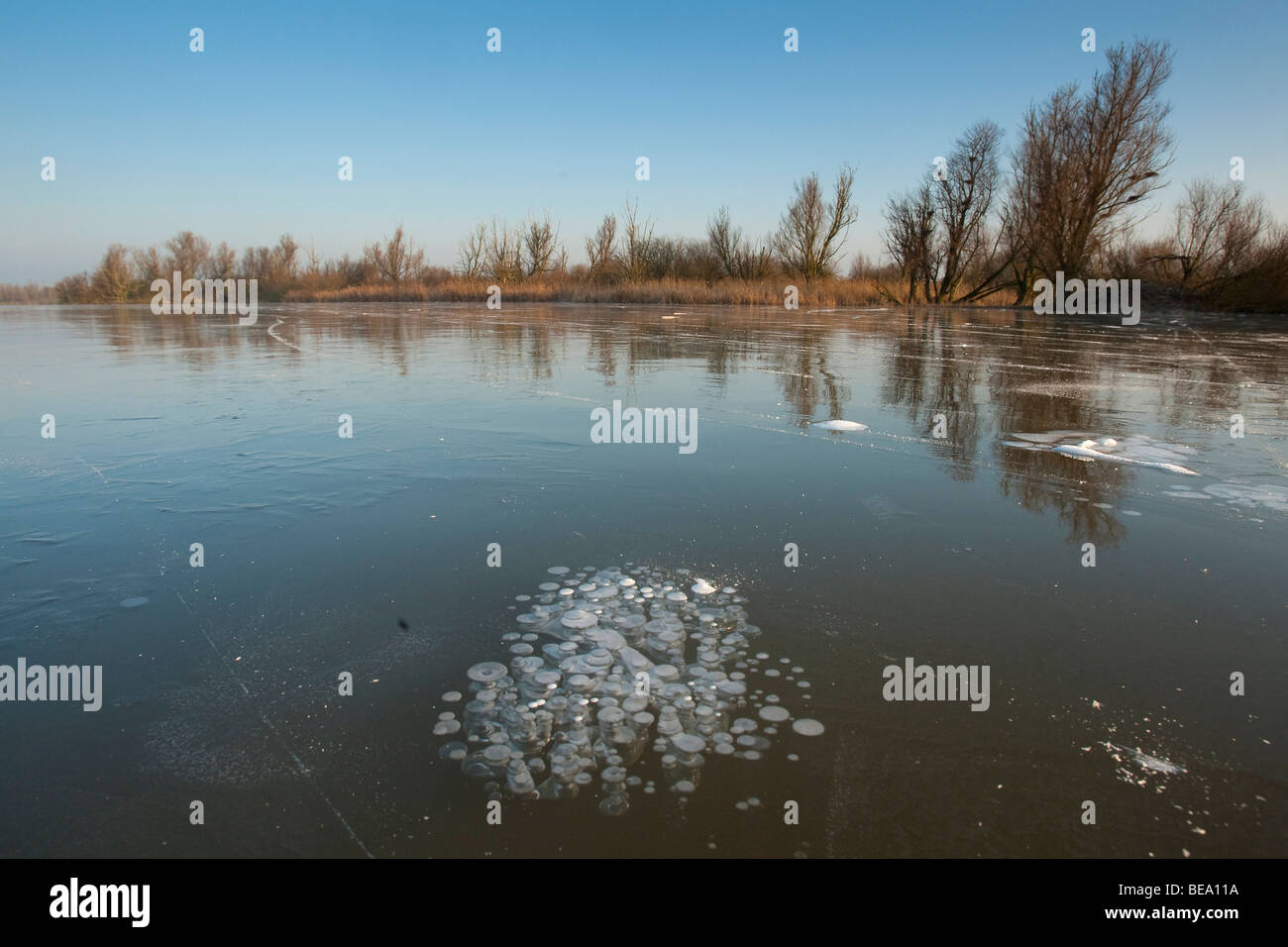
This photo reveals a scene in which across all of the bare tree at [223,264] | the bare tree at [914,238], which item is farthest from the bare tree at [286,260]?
the bare tree at [914,238]

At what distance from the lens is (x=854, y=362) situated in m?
11.4

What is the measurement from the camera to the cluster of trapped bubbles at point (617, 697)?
7.00 ft

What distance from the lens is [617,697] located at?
8.17 ft

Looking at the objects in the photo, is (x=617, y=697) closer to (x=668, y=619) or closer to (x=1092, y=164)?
(x=668, y=619)

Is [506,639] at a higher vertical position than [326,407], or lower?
lower

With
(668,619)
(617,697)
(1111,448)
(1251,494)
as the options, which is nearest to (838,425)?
(1111,448)

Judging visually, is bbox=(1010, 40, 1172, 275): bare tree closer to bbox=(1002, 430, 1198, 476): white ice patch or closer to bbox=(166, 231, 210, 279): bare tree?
bbox=(1002, 430, 1198, 476): white ice patch

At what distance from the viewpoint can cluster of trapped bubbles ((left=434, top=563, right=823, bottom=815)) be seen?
2.13m

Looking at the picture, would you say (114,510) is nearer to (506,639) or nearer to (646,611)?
(506,639)

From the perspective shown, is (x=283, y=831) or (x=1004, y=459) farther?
(x=1004, y=459)

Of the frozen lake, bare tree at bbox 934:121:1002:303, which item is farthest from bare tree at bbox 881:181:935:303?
the frozen lake

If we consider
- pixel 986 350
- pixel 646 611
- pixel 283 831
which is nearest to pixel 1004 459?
pixel 646 611
